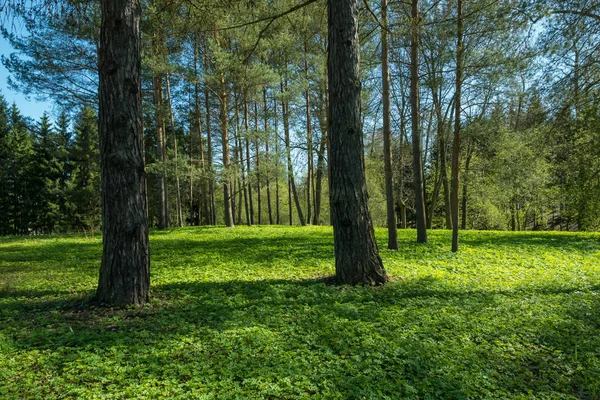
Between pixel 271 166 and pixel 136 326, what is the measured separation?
1408cm

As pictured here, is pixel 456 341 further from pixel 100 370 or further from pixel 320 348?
pixel 100 370

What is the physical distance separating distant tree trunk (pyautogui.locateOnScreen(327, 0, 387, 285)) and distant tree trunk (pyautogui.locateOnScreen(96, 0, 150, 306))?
2794 millimetres

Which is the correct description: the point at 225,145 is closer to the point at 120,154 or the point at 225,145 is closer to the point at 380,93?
the point at 380,93

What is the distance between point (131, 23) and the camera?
424 cm

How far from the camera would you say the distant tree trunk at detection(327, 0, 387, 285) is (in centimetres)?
532

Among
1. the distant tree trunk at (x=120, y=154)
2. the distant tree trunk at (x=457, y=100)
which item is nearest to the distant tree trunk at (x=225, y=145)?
the distant tree trunk at (x=457, y=100)

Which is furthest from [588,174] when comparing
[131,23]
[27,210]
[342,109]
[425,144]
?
[27,210]

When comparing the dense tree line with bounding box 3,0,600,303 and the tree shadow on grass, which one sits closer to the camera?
the tree shadow on grass

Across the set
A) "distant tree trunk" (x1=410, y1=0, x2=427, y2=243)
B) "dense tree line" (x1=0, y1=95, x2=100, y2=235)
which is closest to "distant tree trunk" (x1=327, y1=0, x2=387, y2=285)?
"distant tree trunk" (x1=410, y1=0, x2=427, y2=243)

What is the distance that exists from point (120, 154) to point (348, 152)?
A: 10.3 ft

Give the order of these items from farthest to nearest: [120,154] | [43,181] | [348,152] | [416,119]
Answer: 1. [43,181]
2. [416,119]
3. [348,152]
4. [120,154]

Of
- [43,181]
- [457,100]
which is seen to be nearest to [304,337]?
[457,100]

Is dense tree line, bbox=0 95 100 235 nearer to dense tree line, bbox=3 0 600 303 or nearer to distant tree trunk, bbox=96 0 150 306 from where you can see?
dense tree line, bbox=3 0 600 303

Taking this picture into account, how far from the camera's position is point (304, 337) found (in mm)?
3494
